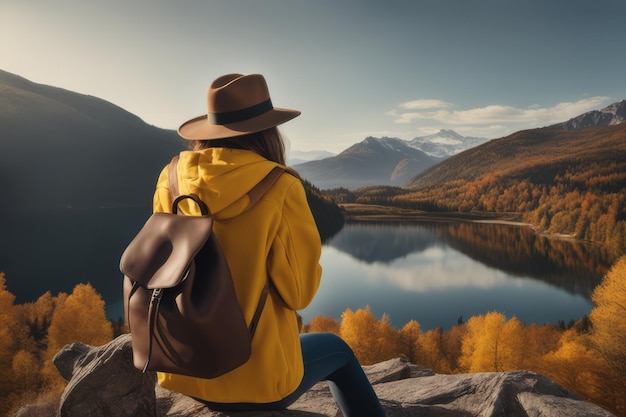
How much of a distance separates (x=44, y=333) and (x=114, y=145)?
5848 inches

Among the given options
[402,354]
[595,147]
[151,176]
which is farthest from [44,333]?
[595,147]

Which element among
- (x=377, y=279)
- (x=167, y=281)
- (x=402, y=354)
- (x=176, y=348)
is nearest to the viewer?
(x=167, y=281)

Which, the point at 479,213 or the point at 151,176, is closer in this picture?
the point at 479,213

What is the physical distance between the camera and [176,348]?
1843mm

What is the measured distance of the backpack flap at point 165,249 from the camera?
1.71 metres

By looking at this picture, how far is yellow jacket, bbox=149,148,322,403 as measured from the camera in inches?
73.0

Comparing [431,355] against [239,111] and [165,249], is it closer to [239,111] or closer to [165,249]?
[239,111]

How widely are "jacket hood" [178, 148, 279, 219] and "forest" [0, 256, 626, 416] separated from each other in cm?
3511

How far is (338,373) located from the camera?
2.77 m

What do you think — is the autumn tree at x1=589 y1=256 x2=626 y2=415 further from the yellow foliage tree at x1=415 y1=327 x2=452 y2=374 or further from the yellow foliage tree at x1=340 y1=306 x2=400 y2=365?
the yellow foliage tree at x1=340 y1=306 x2=400 y2=365

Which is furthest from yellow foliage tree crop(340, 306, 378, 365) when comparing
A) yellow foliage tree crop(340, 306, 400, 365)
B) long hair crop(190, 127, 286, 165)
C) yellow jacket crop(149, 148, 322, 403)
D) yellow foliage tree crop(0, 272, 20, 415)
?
long hair crop(190, 127, 286, 165)

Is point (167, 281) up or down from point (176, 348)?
up

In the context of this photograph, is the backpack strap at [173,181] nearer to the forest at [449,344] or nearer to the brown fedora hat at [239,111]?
the brown fedora hat at [239,111]

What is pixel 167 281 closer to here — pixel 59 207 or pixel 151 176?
pixel 59 207
